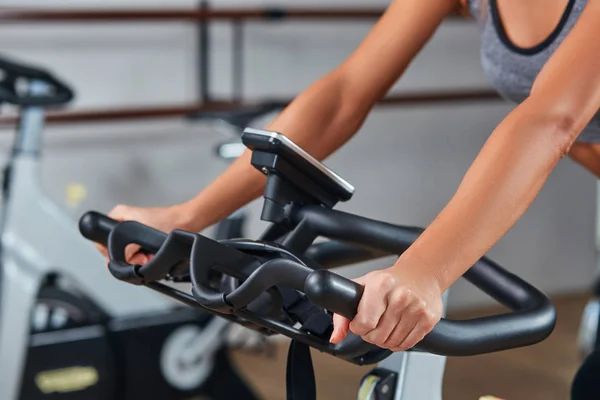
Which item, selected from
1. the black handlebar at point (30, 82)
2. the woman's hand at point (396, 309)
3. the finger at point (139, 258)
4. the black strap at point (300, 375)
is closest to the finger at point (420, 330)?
the woman's hand at point (396, 309)

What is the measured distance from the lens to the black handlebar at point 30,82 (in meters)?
2.00

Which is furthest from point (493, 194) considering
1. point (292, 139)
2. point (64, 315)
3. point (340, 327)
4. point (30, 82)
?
point (64, 315)

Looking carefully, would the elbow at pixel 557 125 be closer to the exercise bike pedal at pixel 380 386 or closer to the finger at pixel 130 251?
the exercise bike pedal at pixel 380 386

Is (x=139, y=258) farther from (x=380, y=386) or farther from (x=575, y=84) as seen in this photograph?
(x=575, y=84)

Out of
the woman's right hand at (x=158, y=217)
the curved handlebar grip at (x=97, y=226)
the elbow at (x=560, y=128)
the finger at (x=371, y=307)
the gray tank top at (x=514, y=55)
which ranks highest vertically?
the gray tank top at (x=514, y=55)

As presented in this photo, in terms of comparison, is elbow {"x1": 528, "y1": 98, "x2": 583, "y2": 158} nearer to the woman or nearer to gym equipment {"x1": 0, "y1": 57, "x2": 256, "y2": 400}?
the woman

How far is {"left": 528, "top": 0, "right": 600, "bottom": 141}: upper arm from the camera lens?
2.19 feet

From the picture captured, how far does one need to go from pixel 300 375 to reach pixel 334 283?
8.4 inches

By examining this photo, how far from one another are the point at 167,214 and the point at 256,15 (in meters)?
1.98

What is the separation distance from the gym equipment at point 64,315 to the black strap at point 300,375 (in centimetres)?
152

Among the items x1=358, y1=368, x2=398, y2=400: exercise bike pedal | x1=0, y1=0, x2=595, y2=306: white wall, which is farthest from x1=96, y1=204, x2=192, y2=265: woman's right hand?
x1=0, y1=0, x2=595, y2=306: white wall

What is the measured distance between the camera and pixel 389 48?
3.02 ft

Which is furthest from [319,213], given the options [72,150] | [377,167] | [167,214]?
[377,167]

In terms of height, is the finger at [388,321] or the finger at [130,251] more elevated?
the finger at [130,251]
